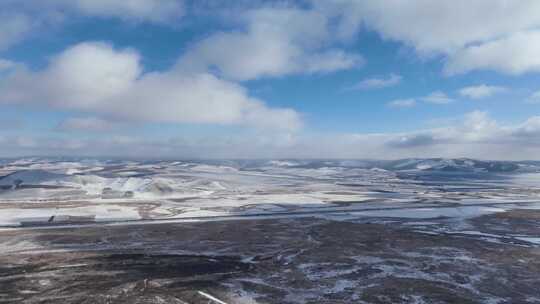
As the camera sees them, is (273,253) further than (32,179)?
No

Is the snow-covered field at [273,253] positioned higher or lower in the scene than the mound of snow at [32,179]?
lower

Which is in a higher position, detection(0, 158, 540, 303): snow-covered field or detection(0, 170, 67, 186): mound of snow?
detection(0, 170, 67, 186): mound of snow

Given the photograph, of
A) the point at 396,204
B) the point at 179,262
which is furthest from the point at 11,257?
the point at 396,204

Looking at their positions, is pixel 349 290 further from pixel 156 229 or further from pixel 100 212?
pixel 100 212

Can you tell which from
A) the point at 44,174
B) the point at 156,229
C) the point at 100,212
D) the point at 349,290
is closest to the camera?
the point at 349,290

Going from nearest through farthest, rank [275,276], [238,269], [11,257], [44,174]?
[275,276], [238,269], [11,257], [44,174]

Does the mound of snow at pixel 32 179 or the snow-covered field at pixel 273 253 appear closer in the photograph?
the snow-covered field at pixel 273 253

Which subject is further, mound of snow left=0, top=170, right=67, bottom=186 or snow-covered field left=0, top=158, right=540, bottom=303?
mound of snow left=0, top=170, right=67, bottom=186

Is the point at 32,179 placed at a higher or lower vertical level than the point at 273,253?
higher

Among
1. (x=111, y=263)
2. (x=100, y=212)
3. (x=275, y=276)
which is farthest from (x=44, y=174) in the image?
(x=275, y=276)

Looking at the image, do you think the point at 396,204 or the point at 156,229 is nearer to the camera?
the point at 156,229
